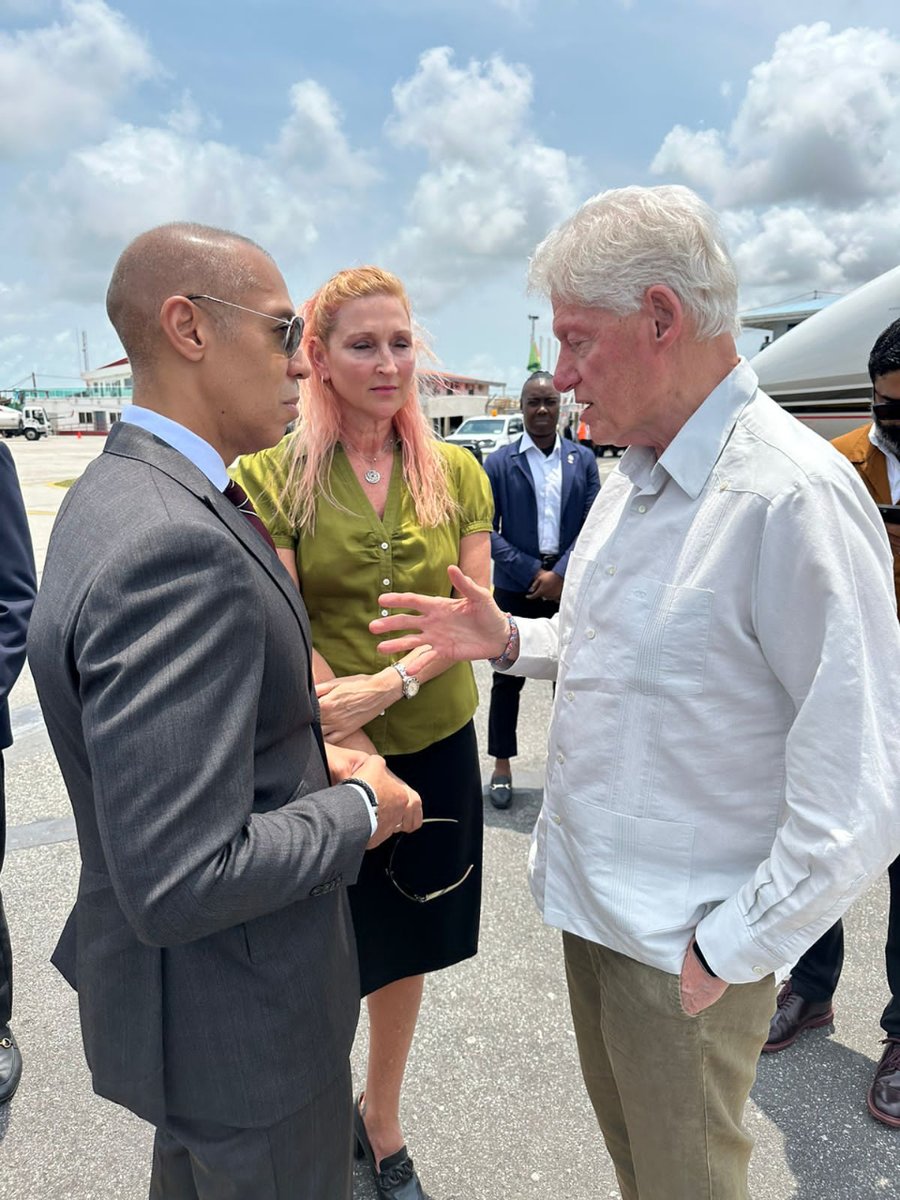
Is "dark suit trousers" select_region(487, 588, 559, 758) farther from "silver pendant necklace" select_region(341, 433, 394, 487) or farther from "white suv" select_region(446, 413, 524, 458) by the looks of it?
"white suv" select_region(446, 413, 524, 458)

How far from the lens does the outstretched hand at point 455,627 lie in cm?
175

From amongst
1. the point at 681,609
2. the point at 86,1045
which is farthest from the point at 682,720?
the point at 86,1045

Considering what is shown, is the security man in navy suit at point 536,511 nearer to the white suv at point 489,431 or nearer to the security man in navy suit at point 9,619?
the security man in navy suit at point 9,619

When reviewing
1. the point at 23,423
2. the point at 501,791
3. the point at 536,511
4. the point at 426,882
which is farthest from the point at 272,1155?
the point at 23,423

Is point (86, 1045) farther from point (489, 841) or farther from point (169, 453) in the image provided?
point (489, 841)

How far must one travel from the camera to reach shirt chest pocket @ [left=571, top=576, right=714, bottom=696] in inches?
48.3

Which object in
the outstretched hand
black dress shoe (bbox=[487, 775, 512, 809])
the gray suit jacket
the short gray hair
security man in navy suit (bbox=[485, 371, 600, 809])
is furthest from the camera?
security man in navy suit (bbox=[485, 371, 600, 809])

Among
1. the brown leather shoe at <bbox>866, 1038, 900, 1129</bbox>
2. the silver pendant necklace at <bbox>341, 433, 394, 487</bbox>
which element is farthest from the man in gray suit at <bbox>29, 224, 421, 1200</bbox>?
the brown leather shoe at <bbox>866, 1038, 900, 1129</bbox>

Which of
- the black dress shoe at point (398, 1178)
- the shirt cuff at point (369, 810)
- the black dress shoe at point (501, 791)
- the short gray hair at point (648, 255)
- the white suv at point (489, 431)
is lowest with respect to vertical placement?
the black dress shoe at point (398, 1178)

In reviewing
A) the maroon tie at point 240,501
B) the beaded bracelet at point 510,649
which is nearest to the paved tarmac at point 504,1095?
the beaded bracelet at point 510,649

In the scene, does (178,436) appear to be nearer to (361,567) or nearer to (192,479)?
(192,479)

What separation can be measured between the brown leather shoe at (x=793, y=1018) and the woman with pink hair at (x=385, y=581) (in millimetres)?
1116

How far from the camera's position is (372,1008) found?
2104mm

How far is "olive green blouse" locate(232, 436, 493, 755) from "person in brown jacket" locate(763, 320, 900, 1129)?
1.31m
